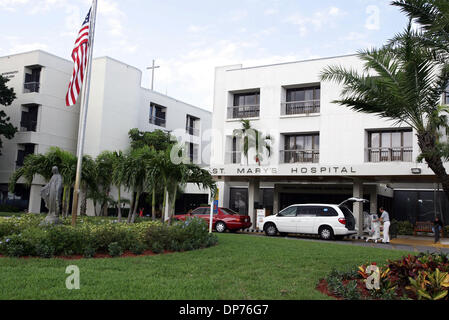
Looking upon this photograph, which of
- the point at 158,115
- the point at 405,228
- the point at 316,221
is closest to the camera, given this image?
the point at 316,221

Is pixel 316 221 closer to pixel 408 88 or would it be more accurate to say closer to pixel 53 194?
pixel 408 88

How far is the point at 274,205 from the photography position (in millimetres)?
28734

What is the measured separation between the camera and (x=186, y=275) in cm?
877

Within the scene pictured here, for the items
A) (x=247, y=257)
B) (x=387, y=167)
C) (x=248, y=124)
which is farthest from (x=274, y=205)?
(x=247, y=257)

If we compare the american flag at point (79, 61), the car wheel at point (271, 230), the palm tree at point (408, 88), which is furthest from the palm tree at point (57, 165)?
the palm tree at point (408, 88)

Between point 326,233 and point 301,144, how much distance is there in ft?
27.1

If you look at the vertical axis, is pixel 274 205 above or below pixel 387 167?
below

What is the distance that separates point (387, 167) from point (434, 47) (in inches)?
454

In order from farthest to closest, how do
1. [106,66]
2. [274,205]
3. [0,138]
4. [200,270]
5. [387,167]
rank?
[106,66] → [0,138] → [274,205] → [387,167] → [200,270]

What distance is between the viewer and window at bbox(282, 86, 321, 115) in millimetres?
26625

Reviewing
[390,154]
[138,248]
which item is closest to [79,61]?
[138,248]
